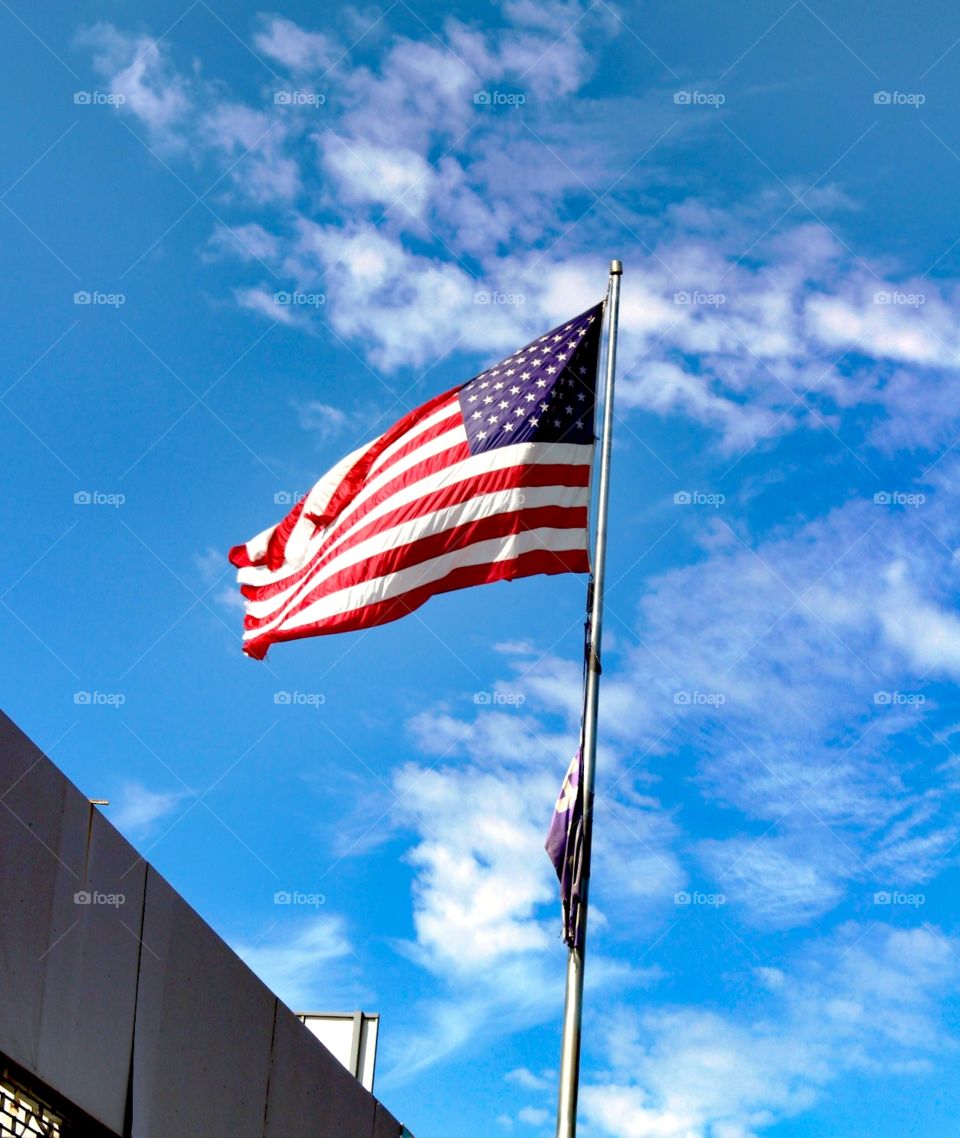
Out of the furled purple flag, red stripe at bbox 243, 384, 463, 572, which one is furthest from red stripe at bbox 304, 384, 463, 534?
the furled purple flag

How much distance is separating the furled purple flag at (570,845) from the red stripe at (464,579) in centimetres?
164

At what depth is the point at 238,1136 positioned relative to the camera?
32.8 ft

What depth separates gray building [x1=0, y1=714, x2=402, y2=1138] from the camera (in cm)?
728

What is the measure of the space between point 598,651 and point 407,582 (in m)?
1.80

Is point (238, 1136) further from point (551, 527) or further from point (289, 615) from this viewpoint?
point (551, 527)

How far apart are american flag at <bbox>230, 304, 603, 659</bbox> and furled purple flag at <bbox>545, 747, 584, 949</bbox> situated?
1.85 m

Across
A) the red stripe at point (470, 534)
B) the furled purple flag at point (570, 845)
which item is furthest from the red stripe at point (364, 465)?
the furled purple flag at point (570, 845)

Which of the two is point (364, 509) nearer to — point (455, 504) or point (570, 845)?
point (455, 504)

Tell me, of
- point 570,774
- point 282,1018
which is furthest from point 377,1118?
point 570,774

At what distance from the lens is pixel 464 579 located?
462 inches

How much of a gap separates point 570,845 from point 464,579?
97.3 inches

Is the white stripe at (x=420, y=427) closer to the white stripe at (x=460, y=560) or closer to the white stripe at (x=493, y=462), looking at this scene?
the white stripe at (x=493, y=462)

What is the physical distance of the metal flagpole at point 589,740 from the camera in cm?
991

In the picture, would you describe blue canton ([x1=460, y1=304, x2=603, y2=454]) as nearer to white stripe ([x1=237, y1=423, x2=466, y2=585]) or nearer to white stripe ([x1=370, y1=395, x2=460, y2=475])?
white stripe ([x1=370, y1=395, x2=460, y2=475])
